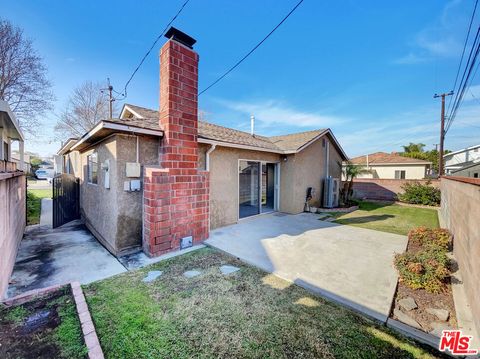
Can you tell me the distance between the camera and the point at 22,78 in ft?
47.0

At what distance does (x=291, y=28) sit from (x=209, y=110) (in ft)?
60.3

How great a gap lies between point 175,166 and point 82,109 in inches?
900

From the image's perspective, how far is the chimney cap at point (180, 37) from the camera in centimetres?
523

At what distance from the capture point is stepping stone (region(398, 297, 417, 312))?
10.4ft

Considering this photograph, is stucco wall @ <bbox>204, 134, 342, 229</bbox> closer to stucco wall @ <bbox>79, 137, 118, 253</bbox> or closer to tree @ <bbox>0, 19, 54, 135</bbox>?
stucco wall @ <bbox>79, 137, 118, 253</bbox>

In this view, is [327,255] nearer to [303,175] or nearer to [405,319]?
[405,319]

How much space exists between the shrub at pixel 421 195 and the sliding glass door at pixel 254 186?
11504 millimetres

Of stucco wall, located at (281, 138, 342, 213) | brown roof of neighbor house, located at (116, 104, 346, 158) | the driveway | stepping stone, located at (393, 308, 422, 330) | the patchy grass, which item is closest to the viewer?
the patchy grass

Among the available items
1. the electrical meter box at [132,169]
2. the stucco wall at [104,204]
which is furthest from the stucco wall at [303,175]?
the stucco wall at [104,204]

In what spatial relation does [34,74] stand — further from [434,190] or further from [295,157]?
[434,190]

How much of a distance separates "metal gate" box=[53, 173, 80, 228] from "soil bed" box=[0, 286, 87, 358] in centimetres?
623

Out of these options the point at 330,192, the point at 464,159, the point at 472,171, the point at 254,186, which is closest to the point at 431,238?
the point at 472,171

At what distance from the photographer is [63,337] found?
2.47 metres

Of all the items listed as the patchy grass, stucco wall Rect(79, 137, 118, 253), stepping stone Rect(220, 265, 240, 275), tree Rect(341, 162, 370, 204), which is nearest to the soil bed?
the patchy grass
